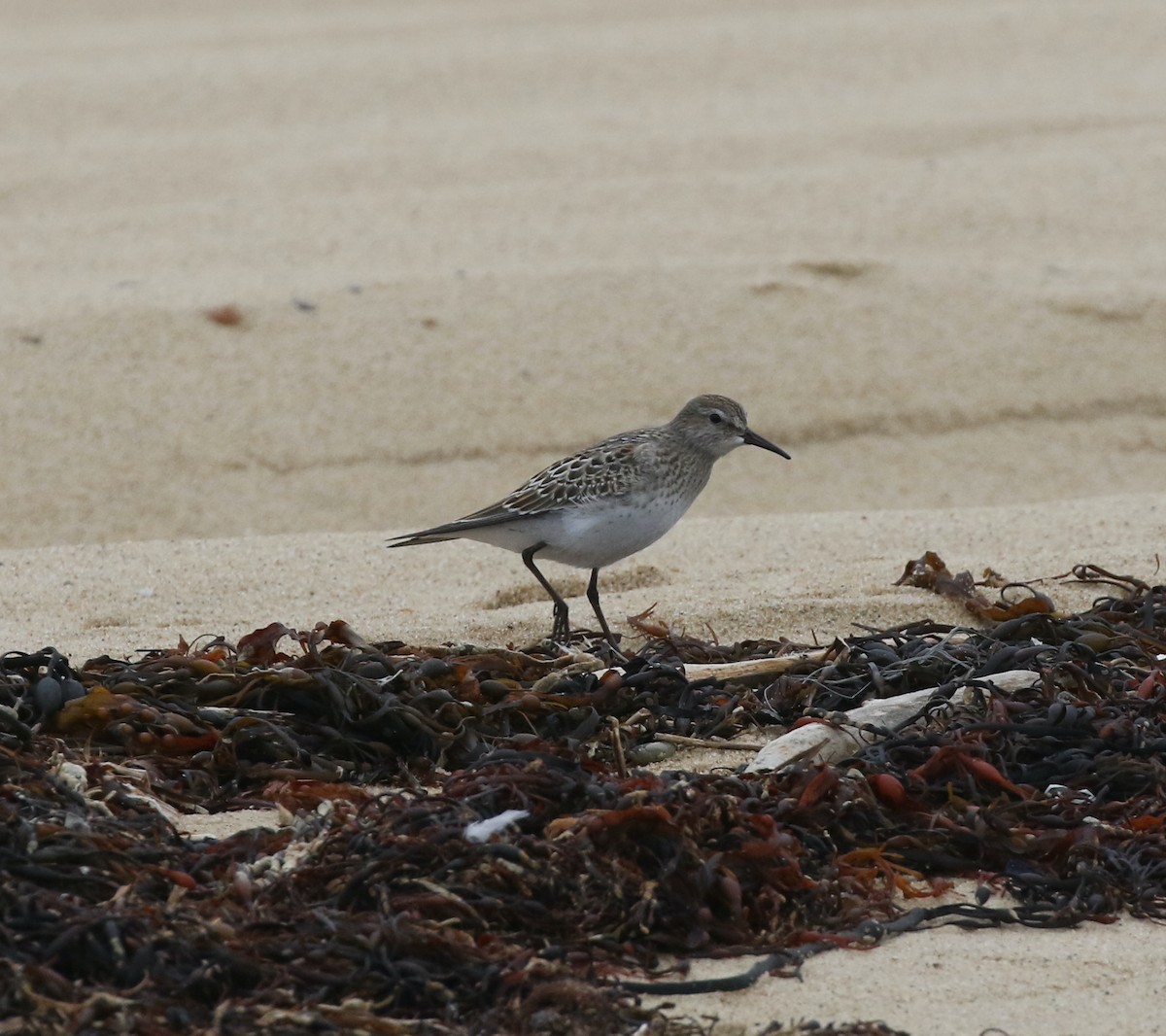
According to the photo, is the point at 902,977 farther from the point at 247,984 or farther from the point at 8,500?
the point at 8,500

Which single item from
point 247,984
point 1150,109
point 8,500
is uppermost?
point 1150,109

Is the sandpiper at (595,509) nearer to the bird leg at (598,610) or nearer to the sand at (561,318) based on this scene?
the bird leg at (598,610)

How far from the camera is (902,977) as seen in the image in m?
2.93

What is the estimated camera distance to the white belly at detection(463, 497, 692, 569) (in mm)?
5195

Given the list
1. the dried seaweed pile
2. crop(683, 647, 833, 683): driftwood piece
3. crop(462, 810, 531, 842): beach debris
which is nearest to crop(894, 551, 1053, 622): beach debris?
the dried seaweed pile

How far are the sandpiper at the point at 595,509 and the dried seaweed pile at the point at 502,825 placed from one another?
2.47 ft

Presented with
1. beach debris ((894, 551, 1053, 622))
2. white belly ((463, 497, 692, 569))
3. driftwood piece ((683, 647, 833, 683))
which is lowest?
beach debris ((894, 551, 1053, 622))

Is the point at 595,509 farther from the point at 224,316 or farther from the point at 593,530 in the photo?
the point at 224,316

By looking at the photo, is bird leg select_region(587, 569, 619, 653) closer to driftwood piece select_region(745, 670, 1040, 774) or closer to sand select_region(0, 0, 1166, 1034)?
sand select_region(0, 0, 1166, 1034)

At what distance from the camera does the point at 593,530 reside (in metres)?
5.19

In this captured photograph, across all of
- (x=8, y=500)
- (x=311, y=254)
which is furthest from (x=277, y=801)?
(x=311, y=254)

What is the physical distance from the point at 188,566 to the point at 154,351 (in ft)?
10.3

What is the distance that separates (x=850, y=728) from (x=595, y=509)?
5.07 ft

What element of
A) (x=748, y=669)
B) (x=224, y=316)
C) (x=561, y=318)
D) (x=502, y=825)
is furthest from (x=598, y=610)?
(x=224, y=316)
